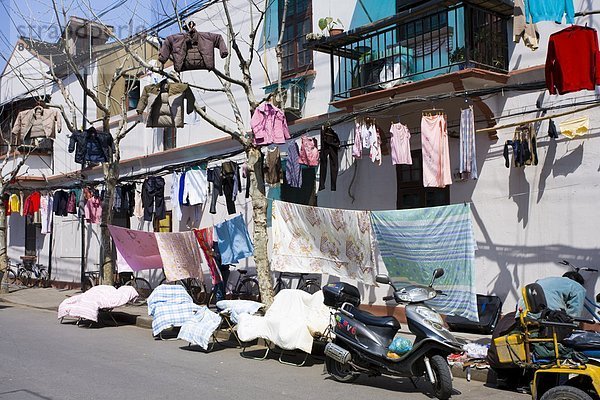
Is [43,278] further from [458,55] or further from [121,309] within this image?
[458,55]

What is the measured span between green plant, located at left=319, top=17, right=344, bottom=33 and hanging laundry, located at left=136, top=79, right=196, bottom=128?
3.21m

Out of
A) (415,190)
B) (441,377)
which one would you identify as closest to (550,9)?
(415,190)

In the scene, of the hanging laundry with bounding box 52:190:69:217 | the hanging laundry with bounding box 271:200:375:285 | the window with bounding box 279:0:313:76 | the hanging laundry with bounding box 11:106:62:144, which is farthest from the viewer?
the hanging laundry with bounding box 52:190:69:217

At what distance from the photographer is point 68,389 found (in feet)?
26.6

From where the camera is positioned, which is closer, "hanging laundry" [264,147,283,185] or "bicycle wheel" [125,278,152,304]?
"hanging laundry" [264,147,283,185]

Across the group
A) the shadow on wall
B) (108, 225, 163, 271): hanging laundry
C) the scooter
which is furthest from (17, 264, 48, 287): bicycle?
A: the scooter

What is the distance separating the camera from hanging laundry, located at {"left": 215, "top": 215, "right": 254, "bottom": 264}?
1442 centimetres

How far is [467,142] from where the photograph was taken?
11.0 metres

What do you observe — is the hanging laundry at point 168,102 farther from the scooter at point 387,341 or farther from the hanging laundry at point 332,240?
the scooter at point 387,341

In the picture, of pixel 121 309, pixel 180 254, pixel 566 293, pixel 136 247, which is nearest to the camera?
pixel 566 293

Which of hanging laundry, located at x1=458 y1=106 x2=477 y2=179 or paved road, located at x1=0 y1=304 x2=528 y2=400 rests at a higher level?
hanging laundry, located at x1=458 y1=106 x2=477 y2=179

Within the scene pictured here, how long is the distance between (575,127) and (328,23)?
19.7 ft

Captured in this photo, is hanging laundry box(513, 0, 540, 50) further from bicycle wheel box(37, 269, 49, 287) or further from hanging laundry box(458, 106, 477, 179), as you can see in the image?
bicycle wheel box(37, 269, 49, 287)

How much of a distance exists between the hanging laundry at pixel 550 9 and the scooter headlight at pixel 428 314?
15.5 feet
